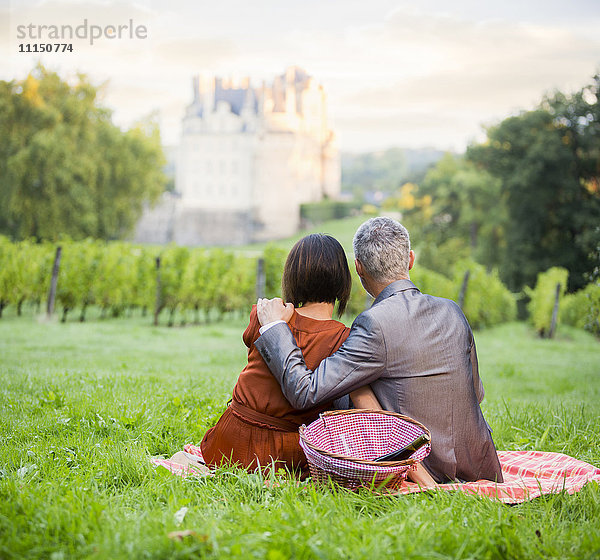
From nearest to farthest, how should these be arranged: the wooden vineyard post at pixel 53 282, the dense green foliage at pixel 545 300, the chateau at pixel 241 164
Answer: the wooden vineyard post at pixel 53 282 < the dense green foliage at pixel 545 300 < the chateau at pixel 241 164

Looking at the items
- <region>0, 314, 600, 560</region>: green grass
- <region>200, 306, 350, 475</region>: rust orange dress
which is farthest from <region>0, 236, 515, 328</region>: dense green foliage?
<region>200, 306, 350, 475</region>: rust orange dress

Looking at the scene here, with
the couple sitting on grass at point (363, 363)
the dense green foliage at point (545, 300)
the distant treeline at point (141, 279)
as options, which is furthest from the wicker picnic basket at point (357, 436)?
the dense green foliage at point (545, 300)

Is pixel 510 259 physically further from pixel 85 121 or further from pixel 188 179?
pixel 188 179

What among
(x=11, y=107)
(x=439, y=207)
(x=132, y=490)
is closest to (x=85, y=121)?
(x=11, y=107)

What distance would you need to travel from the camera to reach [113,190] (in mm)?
27578

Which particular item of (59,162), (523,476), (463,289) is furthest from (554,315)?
(59,162)

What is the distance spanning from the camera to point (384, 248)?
2.85 m

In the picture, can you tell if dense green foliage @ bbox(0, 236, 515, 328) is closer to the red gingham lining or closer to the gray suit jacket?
the red gingham lining

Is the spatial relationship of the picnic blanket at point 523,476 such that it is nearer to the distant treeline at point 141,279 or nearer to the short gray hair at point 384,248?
the short gray hair at point 384,248

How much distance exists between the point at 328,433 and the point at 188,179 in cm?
6390

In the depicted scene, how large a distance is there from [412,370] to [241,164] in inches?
2459

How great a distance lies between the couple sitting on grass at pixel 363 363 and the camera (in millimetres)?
2732

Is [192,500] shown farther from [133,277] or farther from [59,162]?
[59,162]

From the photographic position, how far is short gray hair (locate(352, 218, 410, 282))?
285 cm
